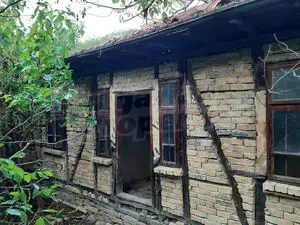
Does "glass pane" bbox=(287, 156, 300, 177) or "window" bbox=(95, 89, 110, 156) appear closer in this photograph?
"glass pane" bbox=(287, 156, 300, 177)

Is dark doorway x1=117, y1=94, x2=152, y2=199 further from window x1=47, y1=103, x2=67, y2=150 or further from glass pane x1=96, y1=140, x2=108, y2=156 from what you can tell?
window x1=47, y1=103, x2=67, y2=150

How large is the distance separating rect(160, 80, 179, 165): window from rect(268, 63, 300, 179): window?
1591 millimetres

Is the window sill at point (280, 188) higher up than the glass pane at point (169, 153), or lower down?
lower down

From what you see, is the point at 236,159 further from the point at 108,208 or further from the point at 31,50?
the point at 108,208

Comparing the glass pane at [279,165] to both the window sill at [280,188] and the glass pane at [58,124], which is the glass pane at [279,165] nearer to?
the window sill at [280,188]

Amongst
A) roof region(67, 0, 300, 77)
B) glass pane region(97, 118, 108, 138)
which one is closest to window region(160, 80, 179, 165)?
roof region(67, 0, 300, 77)

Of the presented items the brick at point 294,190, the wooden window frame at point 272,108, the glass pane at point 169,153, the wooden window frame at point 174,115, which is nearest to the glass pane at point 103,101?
the wooden window frame at point 174,115

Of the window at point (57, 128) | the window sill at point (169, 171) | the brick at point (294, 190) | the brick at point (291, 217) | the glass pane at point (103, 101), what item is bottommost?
the brick at point (291, 217)

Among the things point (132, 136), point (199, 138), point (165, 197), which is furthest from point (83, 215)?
point (199, 138)

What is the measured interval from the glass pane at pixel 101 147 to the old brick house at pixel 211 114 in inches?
1.1

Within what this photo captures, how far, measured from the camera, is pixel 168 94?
17.4 ft

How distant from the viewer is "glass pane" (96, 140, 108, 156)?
6.73 meters

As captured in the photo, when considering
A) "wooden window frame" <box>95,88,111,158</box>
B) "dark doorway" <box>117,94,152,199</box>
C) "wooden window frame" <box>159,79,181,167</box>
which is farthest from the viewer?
"dark doorway" <box>117,94,152,199</box>

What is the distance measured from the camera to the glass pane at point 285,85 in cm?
377
